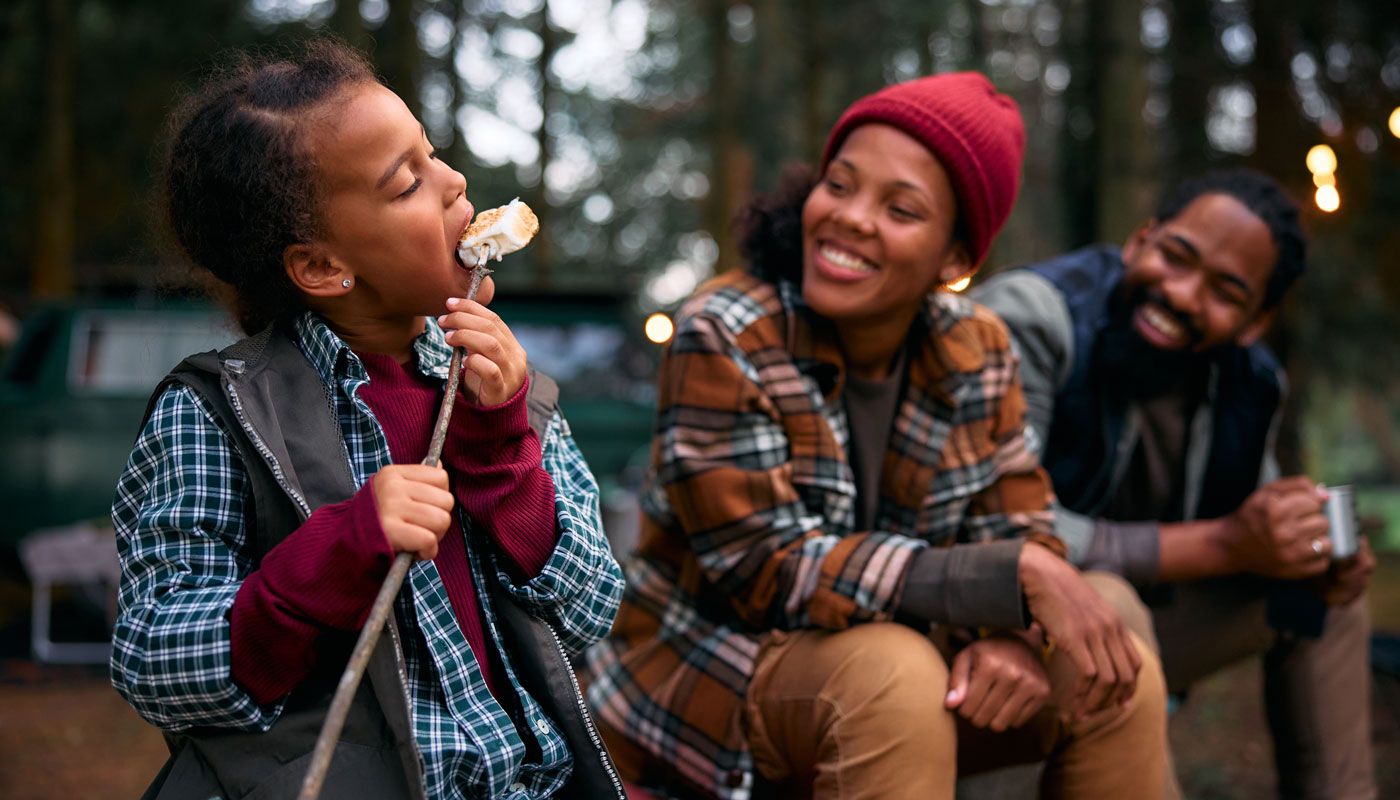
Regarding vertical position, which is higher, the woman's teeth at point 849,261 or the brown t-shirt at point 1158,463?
the woman's teeth at point 849,261

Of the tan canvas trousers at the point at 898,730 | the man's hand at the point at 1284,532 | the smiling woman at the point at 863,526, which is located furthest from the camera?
the man's hand at the point at 1284,532

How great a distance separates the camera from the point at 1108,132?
446 centimetres

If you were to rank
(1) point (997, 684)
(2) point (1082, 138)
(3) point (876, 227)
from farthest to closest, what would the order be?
(2) point (1082, 138) < (3) point (876, 227) < (1) point (997, 684)

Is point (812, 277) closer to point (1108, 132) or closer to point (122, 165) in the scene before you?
point (1108, 132)

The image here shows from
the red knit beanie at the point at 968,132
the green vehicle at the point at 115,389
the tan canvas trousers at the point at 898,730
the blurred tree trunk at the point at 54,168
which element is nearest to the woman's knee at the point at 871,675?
the tan canvas trousers at the point at 898,730

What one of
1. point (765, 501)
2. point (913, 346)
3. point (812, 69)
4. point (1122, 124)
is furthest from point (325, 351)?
point (812, 69)

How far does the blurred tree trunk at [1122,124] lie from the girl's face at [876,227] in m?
2.59

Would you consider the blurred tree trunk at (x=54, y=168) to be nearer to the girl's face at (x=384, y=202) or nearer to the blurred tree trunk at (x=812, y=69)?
the blurred tree trunk at (x=812, y=69)

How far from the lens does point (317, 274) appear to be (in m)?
1.48

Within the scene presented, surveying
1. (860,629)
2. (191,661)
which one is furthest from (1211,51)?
(191,661)

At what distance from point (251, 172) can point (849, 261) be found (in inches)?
43.1

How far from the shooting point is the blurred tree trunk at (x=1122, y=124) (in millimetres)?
4414

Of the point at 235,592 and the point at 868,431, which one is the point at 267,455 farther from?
the point at 868,431

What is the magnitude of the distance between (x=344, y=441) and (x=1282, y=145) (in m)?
6.12
